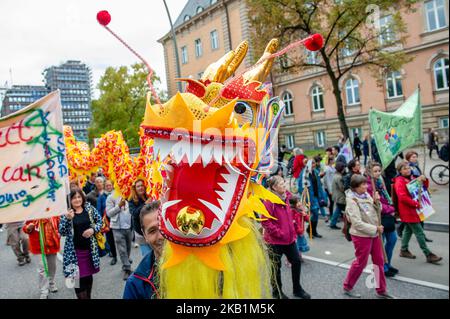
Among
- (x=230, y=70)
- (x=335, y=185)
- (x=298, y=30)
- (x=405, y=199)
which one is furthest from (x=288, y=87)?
(x=230, y=70)

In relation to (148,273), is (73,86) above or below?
above

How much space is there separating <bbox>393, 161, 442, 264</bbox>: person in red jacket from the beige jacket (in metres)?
0.90

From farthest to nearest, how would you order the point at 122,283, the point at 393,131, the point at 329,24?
the point at 329,24 → the point at 122,283 → the point at 393,131

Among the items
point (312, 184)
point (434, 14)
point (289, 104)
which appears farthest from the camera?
point (289, 104)

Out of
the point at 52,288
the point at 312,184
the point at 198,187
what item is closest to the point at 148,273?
the point at 198,187

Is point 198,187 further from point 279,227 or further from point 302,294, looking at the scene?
point 302,294

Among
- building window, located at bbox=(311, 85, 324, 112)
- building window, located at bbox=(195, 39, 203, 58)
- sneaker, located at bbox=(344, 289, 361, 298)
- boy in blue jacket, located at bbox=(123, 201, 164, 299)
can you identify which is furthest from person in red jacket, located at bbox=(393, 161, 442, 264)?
building window, located at bbox=(311, 85, 324, 112)

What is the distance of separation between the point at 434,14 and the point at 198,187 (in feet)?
60.8

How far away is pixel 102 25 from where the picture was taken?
1730 millimetres

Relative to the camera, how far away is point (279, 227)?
3.92 metres

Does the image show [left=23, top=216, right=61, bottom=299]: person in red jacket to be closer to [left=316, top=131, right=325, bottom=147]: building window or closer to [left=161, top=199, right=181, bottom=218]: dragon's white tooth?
[left=161, top=199, right=181, bottom=218]: dragon's white tooth

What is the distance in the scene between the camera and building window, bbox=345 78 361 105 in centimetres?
2150
